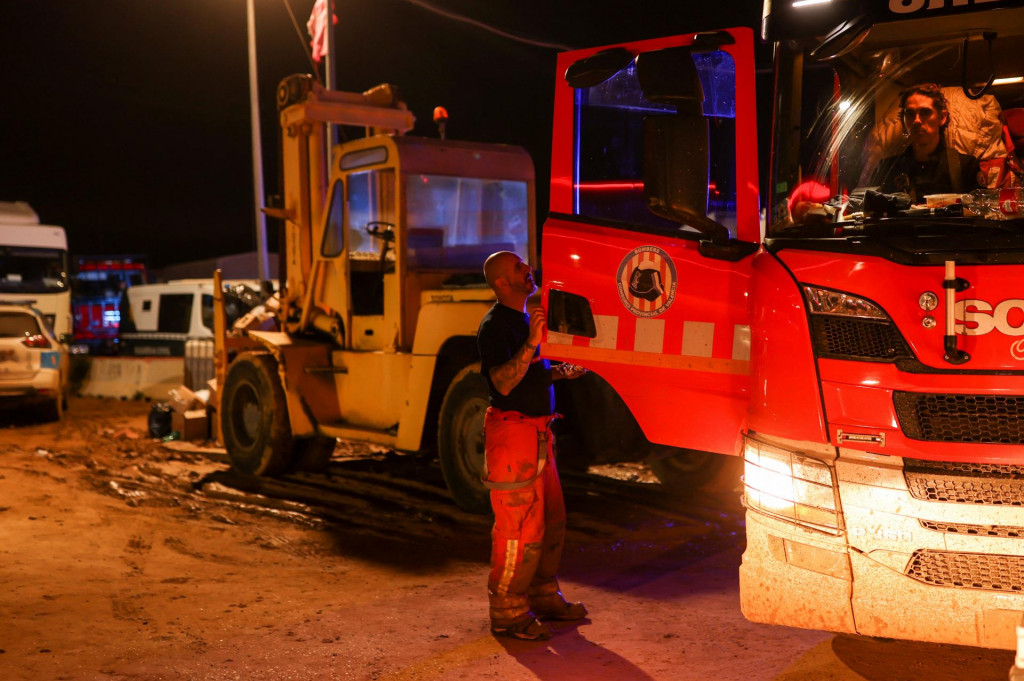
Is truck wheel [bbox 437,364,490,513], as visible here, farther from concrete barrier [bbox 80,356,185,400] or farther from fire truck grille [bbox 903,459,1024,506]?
concrete barrier [bbox 80,356,185,400]

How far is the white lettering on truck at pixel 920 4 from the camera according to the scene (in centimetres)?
414

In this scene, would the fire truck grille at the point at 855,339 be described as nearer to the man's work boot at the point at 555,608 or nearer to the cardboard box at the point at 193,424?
the man's work boot at the point at 555,608

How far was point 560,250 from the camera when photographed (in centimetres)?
515

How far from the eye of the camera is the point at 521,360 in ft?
15.8

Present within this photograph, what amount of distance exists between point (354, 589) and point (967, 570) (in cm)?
358

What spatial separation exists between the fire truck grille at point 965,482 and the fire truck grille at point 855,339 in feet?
1.31

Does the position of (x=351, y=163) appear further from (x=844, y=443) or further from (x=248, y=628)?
(x=844, y=443)

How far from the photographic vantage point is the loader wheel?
9602 mm

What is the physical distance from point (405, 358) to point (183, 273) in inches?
1188

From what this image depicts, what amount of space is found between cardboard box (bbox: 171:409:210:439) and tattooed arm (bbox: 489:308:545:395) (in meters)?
8.01

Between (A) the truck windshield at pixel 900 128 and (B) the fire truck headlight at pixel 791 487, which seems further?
(A) the truck windshield at pixel 900 128

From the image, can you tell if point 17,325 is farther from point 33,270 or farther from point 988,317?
point 988,317

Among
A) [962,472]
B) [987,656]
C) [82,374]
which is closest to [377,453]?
[987,656]

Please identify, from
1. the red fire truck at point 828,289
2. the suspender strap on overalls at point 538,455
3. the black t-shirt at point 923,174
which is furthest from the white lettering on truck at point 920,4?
the suspender strap on overalls at point 538,455
